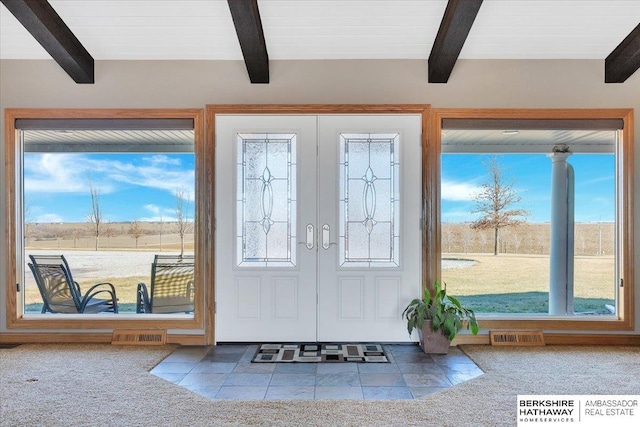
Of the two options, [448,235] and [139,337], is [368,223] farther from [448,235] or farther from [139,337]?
[139,337]

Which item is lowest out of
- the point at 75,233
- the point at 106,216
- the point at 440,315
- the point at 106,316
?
the point at 106,316

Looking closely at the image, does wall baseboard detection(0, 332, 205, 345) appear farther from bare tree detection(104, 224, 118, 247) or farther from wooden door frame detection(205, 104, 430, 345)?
bare tree detection(104, 224, 118, 247)

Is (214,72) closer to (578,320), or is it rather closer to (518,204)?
(518,204)

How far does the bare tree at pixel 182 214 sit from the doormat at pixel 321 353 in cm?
226

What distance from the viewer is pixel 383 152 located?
13.2 ft

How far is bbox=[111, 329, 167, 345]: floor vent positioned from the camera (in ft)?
12.8

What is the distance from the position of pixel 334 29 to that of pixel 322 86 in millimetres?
516

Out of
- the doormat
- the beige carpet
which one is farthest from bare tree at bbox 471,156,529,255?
the doormat

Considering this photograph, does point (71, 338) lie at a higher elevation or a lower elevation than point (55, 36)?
lower

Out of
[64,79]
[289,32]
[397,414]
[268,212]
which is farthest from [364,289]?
[64,79]

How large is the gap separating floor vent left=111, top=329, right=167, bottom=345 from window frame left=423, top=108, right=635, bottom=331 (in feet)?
8.04

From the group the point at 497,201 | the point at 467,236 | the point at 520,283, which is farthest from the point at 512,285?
the point at 497,201

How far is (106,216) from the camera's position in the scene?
5762 mm

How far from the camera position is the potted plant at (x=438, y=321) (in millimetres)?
3617
